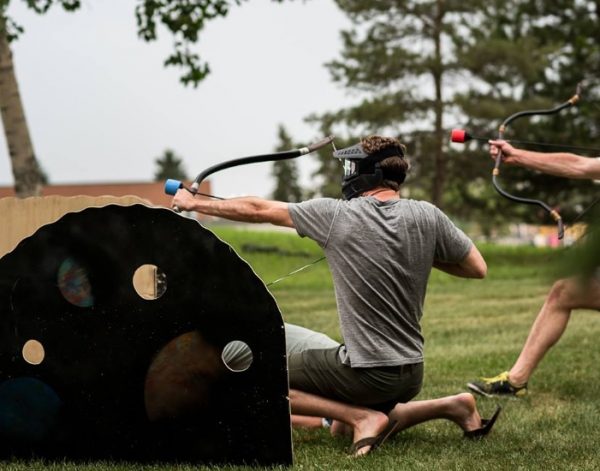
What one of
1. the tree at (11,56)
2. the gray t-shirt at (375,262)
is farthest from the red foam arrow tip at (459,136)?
the tree at (11,56)

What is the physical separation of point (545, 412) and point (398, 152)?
6.52 feet

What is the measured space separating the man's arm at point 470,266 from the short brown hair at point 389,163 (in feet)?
1.46

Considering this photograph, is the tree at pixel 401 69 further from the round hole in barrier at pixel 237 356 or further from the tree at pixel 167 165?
the tree at pixel 167 165

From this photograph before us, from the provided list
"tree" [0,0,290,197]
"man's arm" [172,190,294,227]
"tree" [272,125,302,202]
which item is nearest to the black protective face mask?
"man's arm" [172,190,294,227]

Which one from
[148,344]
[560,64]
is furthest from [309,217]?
[560,64]

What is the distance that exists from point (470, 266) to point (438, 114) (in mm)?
25402

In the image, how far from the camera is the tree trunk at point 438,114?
2917 cm

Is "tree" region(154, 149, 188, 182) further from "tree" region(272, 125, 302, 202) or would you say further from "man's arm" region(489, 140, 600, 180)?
"man's arm" region(489, 140, 600, 180)

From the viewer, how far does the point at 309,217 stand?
13.7ft

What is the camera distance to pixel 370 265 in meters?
4.20

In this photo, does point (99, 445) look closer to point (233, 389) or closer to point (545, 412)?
point (233, 389)

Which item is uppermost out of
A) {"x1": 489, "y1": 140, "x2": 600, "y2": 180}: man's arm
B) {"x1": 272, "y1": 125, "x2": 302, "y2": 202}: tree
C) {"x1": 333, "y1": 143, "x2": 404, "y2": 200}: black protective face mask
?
{"x1": 333, "y1": 143, "x2": 404, "y2": 200}: black protective face mask

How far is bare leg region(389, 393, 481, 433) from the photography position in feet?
15.1

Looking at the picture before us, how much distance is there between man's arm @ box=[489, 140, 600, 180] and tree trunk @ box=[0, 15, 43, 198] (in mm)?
9690
